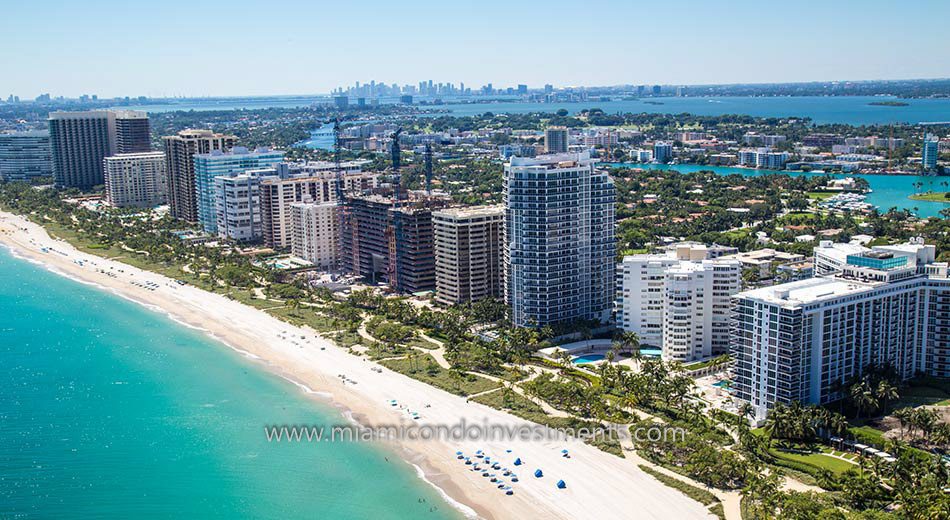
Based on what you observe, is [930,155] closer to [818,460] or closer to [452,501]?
[818,460]

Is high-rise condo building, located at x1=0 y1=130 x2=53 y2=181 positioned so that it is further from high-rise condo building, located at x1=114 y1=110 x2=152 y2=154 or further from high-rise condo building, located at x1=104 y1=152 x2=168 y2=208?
high-rise condo building, located at x1=104 y1=152 x2=168 y2=208

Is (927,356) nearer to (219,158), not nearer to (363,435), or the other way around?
(363,435)

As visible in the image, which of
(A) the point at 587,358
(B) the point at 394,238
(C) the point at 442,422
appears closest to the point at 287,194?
(B) the point at 394,238

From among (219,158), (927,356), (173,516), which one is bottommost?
(173,516)

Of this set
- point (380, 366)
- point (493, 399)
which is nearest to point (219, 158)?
point (380, 366)

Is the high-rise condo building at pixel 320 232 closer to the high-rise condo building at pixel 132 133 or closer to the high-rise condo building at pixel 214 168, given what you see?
the high-rise condo building at pixel 214 168

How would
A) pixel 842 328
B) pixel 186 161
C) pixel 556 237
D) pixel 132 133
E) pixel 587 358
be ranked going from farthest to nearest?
pixel 132 133 < pixel 186 161 < pixel 556 237 < pixel 587 358 < pixel 842 328
